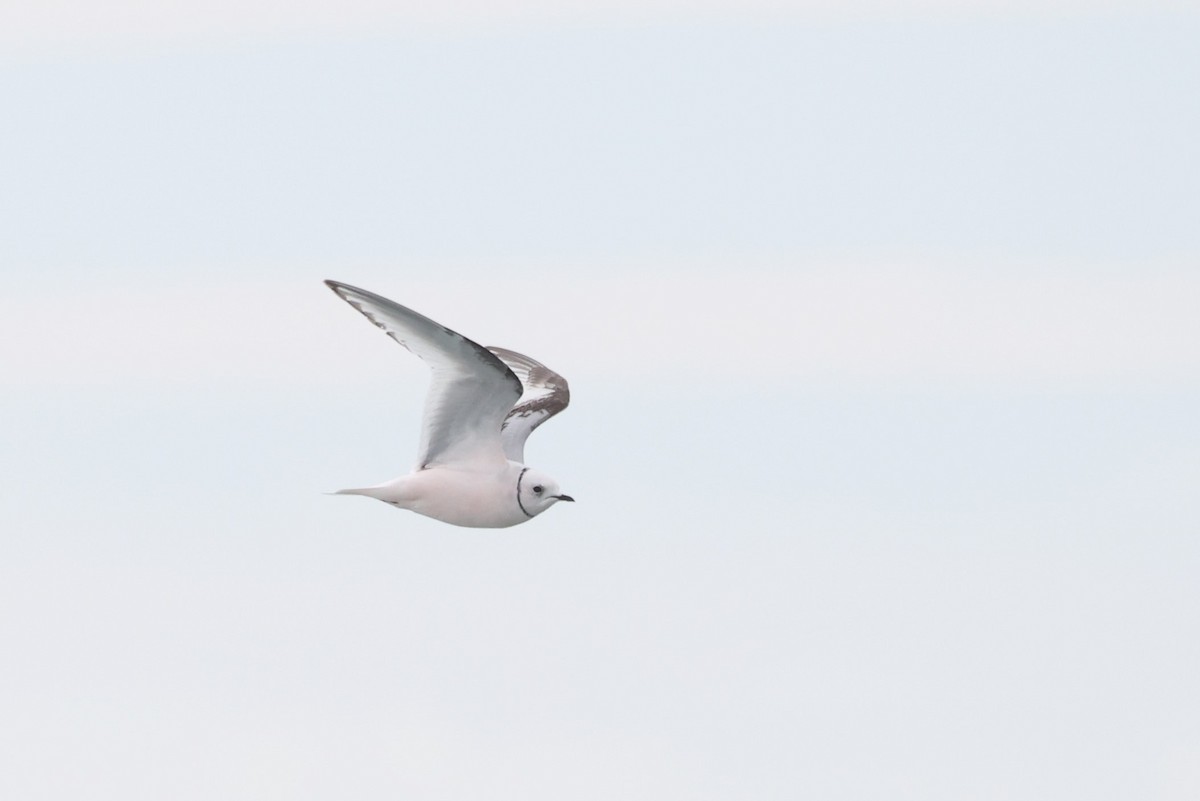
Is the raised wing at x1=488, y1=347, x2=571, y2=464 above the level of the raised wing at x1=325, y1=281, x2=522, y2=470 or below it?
above

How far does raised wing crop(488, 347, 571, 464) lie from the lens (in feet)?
103

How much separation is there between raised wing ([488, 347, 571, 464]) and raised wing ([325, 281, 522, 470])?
166 cm

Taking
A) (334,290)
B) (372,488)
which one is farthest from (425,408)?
(334,290)

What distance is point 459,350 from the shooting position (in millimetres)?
26375

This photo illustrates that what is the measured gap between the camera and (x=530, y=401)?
32.6 m

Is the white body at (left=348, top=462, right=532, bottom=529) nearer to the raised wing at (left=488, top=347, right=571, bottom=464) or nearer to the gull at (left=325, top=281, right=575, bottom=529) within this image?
the gull at (left=325, top=281, right=575, bottom=529)

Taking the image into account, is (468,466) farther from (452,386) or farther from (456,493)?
(452,386)

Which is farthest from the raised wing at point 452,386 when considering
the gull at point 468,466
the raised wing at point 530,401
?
the raised wing at point 530,401

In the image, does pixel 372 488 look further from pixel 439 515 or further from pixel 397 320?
pixel 397 320

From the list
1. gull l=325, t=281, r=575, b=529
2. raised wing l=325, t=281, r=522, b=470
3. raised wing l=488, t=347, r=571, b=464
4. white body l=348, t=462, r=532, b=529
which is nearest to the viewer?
raised wing l=325, t=281, r=522, b=470

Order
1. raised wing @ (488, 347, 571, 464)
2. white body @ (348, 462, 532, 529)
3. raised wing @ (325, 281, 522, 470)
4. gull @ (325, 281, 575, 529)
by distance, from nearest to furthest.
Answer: raised wing @ (325, 281, 522, 470), gull @ (325, 281, 575, 529), white body @ (348, 462, 532, 529), raised wing @ (488, 347, 571, 464)

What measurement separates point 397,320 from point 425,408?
7.74ft

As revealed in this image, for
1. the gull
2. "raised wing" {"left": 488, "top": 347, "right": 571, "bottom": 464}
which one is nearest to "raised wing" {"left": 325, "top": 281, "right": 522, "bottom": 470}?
the gull

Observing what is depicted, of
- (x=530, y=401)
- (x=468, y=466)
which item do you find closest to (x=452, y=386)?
(x=468, y=466)
